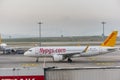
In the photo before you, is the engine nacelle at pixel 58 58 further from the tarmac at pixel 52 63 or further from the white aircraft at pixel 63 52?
the tarmac at pixel 52 63

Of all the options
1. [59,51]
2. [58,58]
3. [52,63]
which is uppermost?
[59,51]

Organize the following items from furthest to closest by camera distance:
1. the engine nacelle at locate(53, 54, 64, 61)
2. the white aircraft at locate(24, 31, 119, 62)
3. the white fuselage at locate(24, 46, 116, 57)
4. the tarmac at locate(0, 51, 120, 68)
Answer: the white fuselage at locate(24, 46, 116, 57), the white aircraft at locate(24, 31, 119, 62), the engine nacelle at locate(53, 54, 64, 61), the tarmac at locate(0, 51, 120, 68)

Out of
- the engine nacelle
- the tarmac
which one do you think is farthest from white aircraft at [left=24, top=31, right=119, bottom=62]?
the tarmac

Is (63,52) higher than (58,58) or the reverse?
higher

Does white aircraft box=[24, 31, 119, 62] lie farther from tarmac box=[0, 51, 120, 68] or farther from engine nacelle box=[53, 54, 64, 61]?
tarmac box=[0, 51, 120, 68]

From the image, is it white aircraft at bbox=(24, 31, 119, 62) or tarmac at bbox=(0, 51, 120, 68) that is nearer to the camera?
tarmac at bbox=(0, 51, 120, 68)

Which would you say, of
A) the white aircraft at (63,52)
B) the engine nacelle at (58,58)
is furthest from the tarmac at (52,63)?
the white aircraft at (63,52)

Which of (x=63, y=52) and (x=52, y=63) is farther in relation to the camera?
(x=63, y=52)

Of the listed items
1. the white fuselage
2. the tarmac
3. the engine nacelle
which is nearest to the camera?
the tarmac

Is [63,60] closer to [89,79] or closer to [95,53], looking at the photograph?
[95,53]

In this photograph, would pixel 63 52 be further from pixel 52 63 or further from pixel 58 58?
pixel 52 63

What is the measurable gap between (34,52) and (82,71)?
3967 centimetres

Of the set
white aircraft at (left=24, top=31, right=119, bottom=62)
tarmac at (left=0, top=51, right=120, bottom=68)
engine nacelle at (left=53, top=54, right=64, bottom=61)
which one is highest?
white aircraft at (left=24, top=31, right=119, bottom=62)

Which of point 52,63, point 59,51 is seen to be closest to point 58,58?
point 52,63
